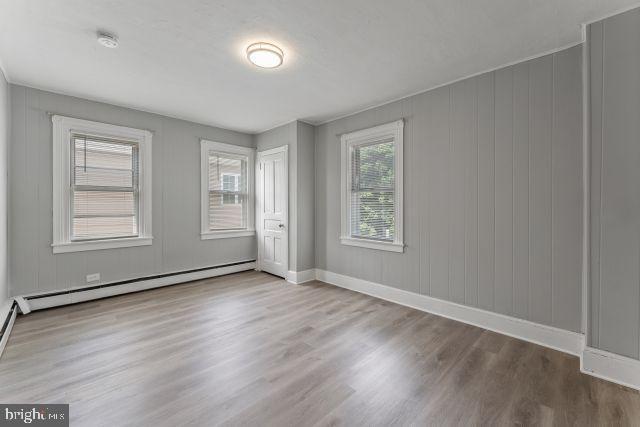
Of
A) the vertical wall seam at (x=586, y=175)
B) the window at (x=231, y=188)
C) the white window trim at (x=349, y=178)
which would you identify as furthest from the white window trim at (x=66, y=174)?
the vertical wall seam at (x=586, y=175)

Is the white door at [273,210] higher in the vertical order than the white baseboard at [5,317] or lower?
higher

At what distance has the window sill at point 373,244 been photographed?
374 cm

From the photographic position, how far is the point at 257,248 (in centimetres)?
559

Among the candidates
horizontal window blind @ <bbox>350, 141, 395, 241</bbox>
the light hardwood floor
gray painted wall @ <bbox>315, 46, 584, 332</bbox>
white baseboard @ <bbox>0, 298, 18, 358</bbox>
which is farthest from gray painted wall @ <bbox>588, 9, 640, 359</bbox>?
white baseboard @ <bbox>0, 298, 18, 358</bbox>

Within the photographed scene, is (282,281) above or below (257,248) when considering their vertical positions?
below

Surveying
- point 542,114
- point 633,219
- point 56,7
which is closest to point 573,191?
point 633,219

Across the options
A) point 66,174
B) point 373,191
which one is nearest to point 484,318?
point 373,191

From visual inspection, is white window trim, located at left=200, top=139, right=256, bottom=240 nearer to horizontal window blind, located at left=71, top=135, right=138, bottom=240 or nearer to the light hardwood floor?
horizontal window blind, located at left=71, top=135, right=138, bottom=240

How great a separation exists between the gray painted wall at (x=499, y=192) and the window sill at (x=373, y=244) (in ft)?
0.32

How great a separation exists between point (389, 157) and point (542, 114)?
5.56 feet

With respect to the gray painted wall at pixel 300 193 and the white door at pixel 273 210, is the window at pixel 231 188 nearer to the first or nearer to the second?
the white door at pixel 273 210

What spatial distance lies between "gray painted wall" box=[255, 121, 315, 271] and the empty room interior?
4 cm

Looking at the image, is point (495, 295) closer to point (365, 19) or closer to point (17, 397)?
point (365, 19)

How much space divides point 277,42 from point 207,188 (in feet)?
10.4
